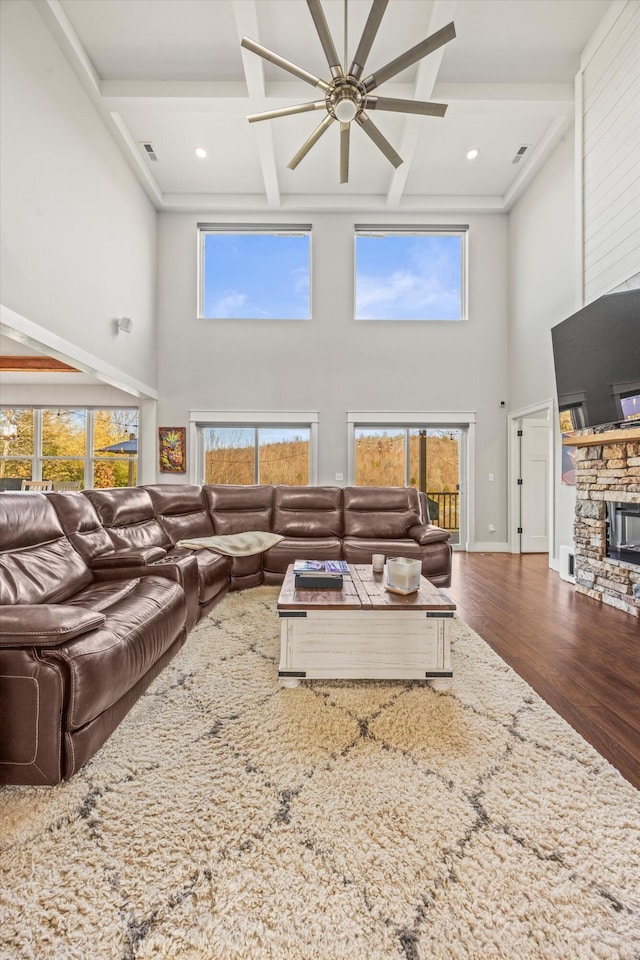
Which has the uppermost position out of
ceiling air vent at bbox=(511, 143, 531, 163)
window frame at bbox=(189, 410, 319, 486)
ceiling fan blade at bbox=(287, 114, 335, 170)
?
ceiling air vent at bbox=(511, 143, 531, 163)

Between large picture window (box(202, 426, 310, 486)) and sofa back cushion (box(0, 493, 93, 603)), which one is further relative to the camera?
large picture window (box(202, 426, 310, 486))

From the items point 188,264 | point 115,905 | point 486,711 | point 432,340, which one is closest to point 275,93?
point 188,264

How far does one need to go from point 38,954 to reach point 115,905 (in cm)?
15

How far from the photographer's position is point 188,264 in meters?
6.79

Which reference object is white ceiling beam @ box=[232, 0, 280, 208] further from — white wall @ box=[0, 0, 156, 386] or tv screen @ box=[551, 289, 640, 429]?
tv screen @ box=[551, 289, 640, 429]

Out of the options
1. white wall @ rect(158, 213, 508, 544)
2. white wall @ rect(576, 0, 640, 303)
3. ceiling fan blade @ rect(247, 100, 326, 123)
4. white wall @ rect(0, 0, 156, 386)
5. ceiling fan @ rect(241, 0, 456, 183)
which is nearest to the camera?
ceiling fan @ rect(241, 0, 456, 183)

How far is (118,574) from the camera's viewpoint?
2.57m

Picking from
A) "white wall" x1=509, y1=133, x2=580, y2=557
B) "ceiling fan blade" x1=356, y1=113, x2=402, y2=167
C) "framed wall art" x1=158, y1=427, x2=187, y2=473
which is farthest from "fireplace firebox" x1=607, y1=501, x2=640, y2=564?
"framed wall art" x1=158, y1=427, x2=187, y2=473

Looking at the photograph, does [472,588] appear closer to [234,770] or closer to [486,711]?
[486,711]

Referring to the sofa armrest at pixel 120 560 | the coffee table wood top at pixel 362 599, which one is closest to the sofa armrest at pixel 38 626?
the coffee table wood top at pixel 362 599

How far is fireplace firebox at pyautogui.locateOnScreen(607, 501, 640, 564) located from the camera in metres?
3.56

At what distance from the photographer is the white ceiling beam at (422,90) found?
153 inches

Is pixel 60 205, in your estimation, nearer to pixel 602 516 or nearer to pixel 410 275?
pixel 410 275

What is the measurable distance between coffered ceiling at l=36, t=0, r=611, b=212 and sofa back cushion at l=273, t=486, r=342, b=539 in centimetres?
422
